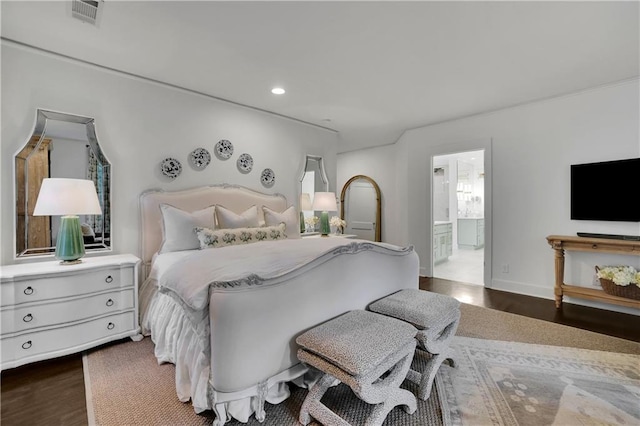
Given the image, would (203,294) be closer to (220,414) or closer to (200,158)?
(220,414)

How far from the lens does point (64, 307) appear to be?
224cm

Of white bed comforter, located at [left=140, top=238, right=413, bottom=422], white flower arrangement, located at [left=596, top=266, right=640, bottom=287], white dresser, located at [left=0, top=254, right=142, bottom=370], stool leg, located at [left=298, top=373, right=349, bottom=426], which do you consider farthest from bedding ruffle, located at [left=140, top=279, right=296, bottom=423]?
white flower arrangement, located at [left=596, top=266, right=640, bottom=287]

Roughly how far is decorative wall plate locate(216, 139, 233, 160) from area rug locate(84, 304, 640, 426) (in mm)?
2300

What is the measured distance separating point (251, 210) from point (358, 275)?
1911 millimetres

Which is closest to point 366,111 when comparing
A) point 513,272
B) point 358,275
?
point 358,275

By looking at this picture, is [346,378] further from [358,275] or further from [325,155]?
[325,155]

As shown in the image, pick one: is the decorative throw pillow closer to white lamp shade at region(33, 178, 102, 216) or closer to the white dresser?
the white dresser

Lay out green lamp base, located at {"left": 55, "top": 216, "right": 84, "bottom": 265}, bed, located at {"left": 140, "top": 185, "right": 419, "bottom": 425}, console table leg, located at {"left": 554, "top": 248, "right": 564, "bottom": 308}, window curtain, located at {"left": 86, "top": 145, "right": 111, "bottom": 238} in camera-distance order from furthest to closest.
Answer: console table leg, located at {"left": 554, "top": 248, "right": 564, "bottom": 308} < window curtain, located at {"left": 86, "top": 145, "right": 111, "bottom": 238} < green lamp base, located at {"left": 55, "top": 216, "right": 84, "bottom": 265} < bed, located at {"left": 140, "top": 185, "right": 419, "bottom": 425}

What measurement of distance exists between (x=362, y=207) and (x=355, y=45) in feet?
13.5

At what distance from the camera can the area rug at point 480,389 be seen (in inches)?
64.9

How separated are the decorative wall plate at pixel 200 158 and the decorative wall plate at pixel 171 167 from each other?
0.63 feet

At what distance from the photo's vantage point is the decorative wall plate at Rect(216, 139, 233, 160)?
3740 millimetres

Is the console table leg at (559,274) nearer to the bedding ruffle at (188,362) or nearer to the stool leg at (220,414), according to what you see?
the bedding ruffle at (188,362)

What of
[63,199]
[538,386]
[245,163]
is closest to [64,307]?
[63,199]
